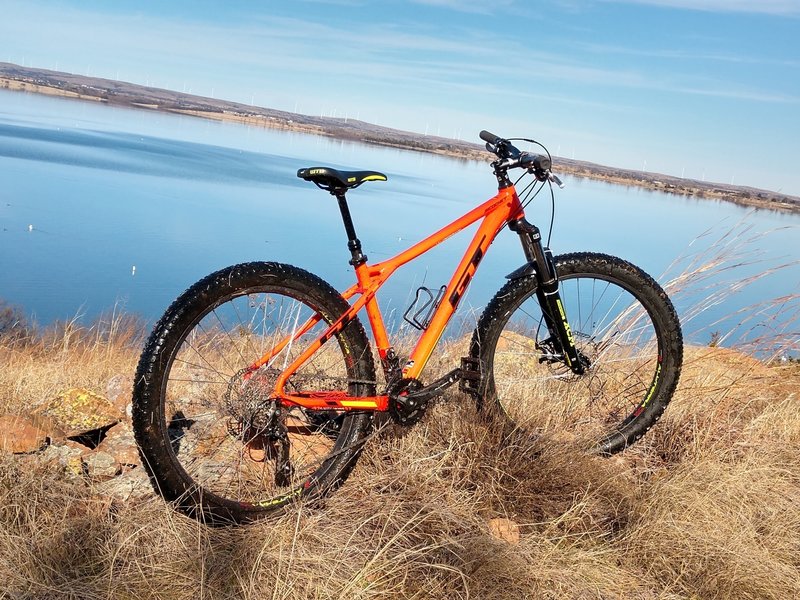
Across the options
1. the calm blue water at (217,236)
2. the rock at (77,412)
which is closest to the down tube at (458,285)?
the rock at (77,412)

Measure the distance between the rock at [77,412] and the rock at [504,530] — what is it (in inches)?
65.7

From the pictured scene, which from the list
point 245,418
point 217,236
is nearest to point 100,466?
point 245,418

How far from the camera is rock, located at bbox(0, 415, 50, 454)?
8.43 ft

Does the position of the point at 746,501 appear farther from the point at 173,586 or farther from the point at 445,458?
the point at 173,586

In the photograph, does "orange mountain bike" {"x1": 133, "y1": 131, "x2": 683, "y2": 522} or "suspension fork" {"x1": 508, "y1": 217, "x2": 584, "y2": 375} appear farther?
"suspension fork" {"x1": 508, "y1": 217, "x2": 584, "y2": 375}

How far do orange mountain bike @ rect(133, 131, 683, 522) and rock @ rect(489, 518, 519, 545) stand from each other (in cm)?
55

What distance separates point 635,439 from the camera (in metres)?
3.44

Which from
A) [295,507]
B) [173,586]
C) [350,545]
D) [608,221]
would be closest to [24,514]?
[173,586]

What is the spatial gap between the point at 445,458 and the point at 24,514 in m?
1.45

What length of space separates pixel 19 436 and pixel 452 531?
1645mm

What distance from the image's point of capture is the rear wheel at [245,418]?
7.69 ft

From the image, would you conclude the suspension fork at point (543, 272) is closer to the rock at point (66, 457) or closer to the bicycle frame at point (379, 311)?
the bicycle frame at point (379, 311)

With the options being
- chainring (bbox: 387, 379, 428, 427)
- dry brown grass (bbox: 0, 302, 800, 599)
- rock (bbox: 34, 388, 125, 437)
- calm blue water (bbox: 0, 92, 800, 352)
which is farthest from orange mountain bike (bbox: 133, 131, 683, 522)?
calm blue water (bbox: 0, 92, 800, 352)

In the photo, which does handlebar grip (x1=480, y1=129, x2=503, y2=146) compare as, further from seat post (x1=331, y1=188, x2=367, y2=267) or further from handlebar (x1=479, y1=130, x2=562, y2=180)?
seat post (x1=331, y1=188, x2=367, y2=267)
